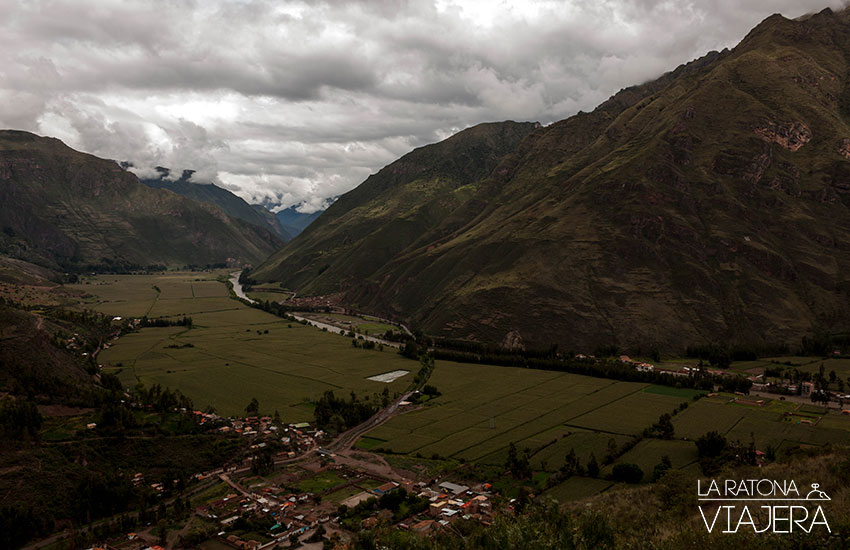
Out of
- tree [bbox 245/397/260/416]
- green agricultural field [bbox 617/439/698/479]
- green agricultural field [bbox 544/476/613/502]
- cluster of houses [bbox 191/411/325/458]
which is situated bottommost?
cluster of houses [bbox 191/411/325/458]

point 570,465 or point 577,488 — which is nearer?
point 577,488

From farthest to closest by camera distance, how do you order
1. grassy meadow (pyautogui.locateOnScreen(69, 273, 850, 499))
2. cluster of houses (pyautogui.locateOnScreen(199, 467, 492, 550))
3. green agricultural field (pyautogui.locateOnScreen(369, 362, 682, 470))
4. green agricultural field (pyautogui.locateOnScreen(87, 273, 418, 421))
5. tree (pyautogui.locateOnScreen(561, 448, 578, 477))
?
green agricultural field (pyautogui.locateOnScreen(87, 273, 418, 421)), green agricultural field (pyautogui.locateOnScreen(369, 362, 682, 470)), grassy meadow (pyautogui.locateOnScreen(69, 273, 850, 499)), tree (pyautogui.locateOnScreen(561, 448, 578, 477)), cluster of houses (pyautogui.locateOnScreen(199, 467, 492, 550))

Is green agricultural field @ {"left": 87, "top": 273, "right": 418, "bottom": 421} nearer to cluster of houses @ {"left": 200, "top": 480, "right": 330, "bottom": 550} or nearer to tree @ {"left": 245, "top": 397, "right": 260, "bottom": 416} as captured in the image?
tree @ {"left": 245, "top": 397, "right": 260, "bottom": 416}

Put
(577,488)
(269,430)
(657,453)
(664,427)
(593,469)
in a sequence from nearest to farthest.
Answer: (577,488) → (593,469) → (657,453) → (664,427) → (269,430)

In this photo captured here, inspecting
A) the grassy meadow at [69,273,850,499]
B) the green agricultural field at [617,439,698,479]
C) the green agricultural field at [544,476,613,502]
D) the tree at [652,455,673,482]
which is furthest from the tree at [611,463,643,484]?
the grassy meadow at [69,273,850,499]

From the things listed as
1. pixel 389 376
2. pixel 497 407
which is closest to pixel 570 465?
pixel 497 407

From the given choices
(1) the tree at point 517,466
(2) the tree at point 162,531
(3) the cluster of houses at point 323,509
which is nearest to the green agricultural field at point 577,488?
(1) the tree at point 517,466

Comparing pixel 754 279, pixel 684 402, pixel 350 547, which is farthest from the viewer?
pixel 754 279

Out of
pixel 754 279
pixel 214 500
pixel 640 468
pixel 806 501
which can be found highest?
pixel 754 279

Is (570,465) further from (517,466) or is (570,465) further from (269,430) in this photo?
(269,430)

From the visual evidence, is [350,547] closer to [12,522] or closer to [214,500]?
[214,500]

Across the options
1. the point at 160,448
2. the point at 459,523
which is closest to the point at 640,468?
the point at 459,523
